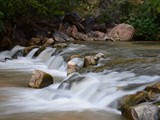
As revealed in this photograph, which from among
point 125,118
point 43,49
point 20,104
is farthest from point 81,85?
point 43,49

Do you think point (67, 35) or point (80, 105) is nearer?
point (80, 105)

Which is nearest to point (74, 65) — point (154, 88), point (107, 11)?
point (154, 88)

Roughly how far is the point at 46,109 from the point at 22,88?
2.22m

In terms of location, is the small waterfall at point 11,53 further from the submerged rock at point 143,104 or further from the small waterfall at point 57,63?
the submerged rock at point 143,104

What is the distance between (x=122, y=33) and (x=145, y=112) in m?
17.4

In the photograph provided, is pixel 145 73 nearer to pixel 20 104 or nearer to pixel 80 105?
pixel 80 105

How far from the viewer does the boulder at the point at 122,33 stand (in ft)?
77.4

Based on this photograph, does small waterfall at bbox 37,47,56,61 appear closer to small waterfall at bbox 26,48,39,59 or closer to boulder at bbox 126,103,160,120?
small waterfall at bbox 26,48,39,59

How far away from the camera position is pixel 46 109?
8039 mm

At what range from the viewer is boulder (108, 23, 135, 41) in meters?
23.6

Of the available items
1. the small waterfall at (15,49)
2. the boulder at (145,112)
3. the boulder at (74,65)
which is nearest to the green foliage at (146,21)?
the small waterfall at (15,49)

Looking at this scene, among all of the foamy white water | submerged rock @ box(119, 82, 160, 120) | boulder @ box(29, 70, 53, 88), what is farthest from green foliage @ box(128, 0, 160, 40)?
submerged rock @ box(119, 82, 160, 120)

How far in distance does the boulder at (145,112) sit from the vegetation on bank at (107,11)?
12.1 meters

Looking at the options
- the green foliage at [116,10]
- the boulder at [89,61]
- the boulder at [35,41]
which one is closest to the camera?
the boulder at [89,61]
